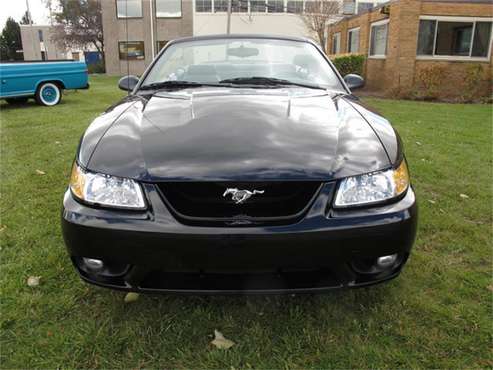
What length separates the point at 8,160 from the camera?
5.23 meters

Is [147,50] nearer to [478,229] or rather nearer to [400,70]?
[400,70]

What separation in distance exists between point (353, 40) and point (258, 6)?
1296 centimetres

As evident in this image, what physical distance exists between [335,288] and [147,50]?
30.1m

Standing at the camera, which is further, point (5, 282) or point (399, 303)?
point (5, 282)

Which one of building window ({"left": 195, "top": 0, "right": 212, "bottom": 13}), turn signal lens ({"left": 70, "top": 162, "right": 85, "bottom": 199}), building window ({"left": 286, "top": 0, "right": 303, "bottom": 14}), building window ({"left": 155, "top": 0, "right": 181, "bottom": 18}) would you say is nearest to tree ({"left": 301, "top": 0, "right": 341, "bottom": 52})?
building window ({"left": 286, "top": 0, "right": 303, "bottom": 14})

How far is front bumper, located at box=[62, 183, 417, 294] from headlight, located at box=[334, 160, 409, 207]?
0.04 meters

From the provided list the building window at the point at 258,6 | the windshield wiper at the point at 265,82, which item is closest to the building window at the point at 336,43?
the building window at the point at 258,6

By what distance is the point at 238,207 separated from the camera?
1.78m

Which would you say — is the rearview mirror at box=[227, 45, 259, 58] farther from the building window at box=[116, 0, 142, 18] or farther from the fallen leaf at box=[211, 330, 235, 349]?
the building window at box=[116, 0, 142, 18]

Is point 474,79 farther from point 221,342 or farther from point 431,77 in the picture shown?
point 221,342

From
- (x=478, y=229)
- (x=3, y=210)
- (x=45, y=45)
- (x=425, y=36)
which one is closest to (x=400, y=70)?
(x=425, y=36)

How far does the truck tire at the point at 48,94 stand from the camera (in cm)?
1043

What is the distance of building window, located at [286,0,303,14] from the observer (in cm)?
3034

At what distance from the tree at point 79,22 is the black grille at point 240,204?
4305 cm
